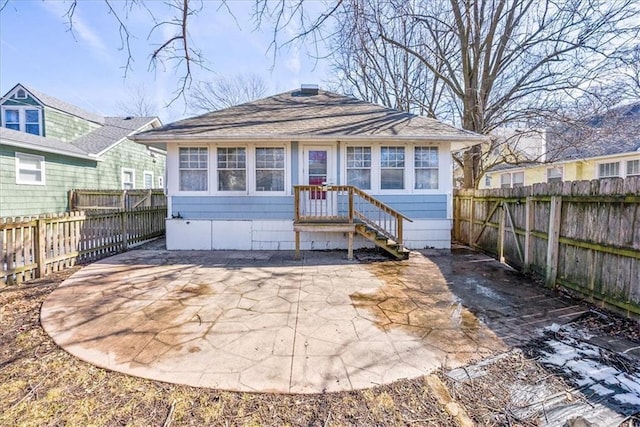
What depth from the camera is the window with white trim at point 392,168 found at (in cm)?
805

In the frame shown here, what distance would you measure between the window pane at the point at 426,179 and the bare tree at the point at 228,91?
62.6ft

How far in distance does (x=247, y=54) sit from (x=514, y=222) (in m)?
6.22

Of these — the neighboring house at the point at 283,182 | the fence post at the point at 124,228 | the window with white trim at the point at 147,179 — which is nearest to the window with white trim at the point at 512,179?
the neighboring house at the point at 283,182

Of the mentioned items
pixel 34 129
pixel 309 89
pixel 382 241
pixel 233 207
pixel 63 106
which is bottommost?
pixel 382 241

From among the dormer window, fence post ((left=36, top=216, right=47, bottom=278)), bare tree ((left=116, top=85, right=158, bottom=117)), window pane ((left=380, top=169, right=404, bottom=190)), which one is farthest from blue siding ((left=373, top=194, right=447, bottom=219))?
bare tree ((left=116, top=85, right=158, bottom=117))

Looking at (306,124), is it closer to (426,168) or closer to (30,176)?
(426,168)

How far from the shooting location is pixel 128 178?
15.8 meters

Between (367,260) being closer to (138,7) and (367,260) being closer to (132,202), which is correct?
(138,7)

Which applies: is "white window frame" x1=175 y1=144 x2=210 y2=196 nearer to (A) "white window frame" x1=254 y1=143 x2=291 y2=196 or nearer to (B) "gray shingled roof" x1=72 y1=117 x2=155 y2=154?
(A) "white window frame" x1=254 y1=143 x2=291 y2=196

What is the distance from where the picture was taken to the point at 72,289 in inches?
191

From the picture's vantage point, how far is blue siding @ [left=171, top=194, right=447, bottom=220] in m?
8.04

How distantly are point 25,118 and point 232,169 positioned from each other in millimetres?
12167

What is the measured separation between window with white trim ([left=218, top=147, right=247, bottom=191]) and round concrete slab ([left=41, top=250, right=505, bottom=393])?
2.74 metres

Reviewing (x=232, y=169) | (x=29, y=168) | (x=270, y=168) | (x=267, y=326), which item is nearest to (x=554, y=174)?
(x=270, y=168)
